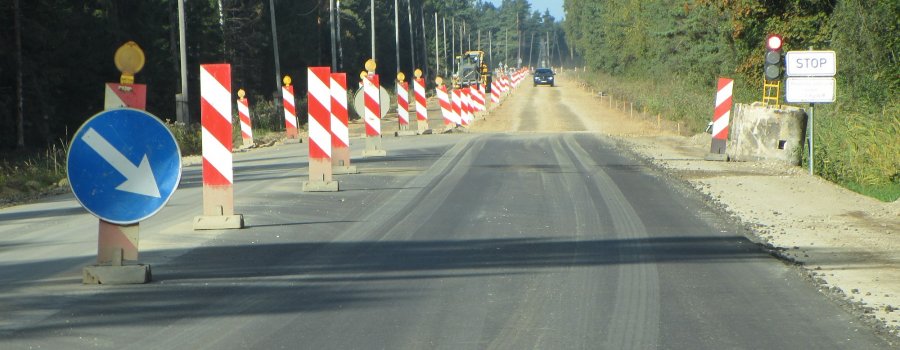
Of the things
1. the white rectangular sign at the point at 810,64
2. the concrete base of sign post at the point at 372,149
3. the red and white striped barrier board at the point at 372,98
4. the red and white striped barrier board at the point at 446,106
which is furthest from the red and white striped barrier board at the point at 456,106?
the white rectangular sign at the point at 810,64

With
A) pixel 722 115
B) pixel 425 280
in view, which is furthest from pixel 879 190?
pixel 425 280

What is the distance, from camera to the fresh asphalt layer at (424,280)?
6809 mm

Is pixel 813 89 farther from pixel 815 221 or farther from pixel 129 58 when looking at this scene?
pixel 129 58

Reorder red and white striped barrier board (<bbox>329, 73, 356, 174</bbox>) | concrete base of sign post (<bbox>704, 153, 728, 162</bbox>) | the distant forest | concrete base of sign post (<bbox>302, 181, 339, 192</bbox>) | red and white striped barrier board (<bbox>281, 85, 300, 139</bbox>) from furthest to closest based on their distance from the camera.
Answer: the distant forest
red and white striped barrier board (<bbox>281, 85, 300, 139</bbox>)
concrete base of sign post (<bbox>704, 153, 728, 162</bbox>)
red and white striped barrier board (<bbox>329, 73, 356, 174</bbox>)
concrete base of sign post (<bbox>302, 181, 339, 192</bbox>)

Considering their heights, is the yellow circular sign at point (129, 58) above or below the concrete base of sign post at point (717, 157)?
above

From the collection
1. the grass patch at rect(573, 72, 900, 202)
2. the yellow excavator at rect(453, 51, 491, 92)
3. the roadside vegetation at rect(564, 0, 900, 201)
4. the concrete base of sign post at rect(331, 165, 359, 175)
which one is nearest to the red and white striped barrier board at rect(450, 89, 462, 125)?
the roadside vegetation at rect(564, 0, 900, 201)

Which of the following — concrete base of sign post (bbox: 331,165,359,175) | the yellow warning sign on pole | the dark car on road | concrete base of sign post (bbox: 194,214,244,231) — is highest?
the yellow warning sign on pole

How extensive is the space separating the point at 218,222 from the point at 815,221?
261 inches

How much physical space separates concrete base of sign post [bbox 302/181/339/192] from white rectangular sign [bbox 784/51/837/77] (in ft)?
27.3

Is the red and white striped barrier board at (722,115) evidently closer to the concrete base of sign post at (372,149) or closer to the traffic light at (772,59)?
the traffic light at (772,59)

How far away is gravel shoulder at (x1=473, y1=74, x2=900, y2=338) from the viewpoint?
840cm

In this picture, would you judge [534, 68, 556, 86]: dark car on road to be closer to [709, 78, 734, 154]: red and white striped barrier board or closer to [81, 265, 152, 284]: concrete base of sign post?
[709, 78, 734, 154]: red and white striped barrier board

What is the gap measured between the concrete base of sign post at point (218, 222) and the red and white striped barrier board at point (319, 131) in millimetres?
4064

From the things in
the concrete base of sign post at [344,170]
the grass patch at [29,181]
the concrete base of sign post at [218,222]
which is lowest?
the grass patch at [29,181]
